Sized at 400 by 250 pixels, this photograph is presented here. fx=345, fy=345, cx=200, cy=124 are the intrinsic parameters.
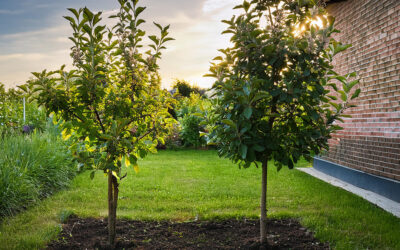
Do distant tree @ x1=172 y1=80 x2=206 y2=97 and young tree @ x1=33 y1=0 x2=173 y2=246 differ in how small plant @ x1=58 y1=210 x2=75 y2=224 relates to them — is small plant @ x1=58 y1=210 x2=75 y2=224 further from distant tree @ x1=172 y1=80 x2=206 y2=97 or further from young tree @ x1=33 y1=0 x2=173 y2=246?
distant tree @ x1=172 y1=80 x2=206 y2=97

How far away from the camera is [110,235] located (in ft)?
10.4

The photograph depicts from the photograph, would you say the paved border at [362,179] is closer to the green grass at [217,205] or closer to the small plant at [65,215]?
the green grass at [217,205]

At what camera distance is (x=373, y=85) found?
18.5 ft

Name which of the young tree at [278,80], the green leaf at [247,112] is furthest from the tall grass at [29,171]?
the green leaf at [247,112]

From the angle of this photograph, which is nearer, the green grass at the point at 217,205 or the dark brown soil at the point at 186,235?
the dark brown soil at the point at 186,235

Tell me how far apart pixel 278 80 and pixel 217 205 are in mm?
2235

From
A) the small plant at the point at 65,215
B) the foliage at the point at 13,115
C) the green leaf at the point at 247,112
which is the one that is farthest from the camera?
the foliage at the point at 13,115

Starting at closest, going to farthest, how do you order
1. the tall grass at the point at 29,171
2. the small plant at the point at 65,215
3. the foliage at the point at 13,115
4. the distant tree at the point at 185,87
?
the small plant at the point at 65,215
the tall grass at the point at 29,171
the foliage at the point at 13,115
the distant tree at the point at 185,87

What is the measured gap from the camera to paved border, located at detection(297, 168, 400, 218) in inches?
179

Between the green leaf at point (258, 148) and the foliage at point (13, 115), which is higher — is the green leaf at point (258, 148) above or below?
below

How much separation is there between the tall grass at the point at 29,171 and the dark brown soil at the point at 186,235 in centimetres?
90

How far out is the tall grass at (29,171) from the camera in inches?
169

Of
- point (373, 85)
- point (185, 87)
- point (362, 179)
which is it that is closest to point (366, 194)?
point (362, 179)

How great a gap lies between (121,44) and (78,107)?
690 mm
